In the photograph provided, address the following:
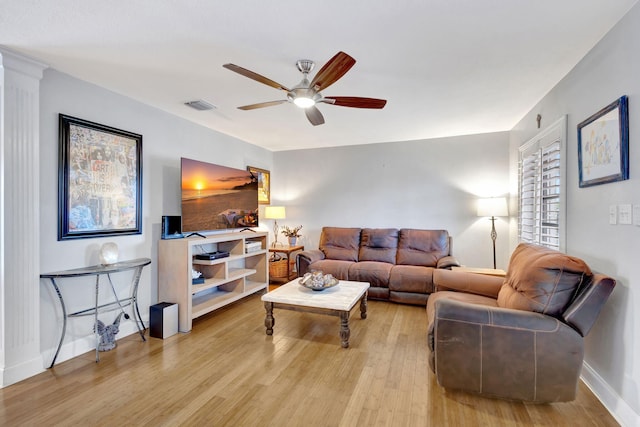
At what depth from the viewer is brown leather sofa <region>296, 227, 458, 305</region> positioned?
3.89 m

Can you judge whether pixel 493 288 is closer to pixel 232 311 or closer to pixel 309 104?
pixel 309 104

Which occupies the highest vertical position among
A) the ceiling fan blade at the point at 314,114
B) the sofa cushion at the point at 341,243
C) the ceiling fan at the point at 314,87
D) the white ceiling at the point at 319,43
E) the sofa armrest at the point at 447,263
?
the white ceiling at the point at 319,43

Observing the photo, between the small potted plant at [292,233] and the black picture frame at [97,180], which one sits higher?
the black picture frame at [97,180]

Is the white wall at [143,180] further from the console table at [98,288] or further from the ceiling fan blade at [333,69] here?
the ceiling fan blade at [333,69]

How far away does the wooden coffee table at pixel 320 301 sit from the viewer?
106 inches

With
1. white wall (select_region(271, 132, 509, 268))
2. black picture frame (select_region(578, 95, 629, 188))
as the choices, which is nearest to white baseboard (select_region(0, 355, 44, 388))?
white wall (select_region(271, 132, 509, 268))

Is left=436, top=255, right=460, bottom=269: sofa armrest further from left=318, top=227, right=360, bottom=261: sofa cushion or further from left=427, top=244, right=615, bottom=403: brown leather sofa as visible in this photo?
left=427, top=244, right=615, bottom=403: brown leather sofa

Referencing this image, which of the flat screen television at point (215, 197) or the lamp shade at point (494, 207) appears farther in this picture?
the lamp shade at point (494, 207)

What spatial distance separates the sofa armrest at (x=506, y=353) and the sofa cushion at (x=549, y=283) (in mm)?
88

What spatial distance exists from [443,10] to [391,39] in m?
0.37

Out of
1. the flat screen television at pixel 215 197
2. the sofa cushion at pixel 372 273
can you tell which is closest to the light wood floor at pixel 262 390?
the sofa cushion at pixel 372 273

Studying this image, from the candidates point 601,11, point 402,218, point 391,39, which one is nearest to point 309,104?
point 391,39

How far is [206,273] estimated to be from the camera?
3.75 m

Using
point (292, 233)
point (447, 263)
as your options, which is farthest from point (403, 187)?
point (292, 233)
